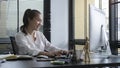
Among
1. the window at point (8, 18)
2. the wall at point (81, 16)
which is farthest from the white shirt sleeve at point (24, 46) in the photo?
→ the wall at point (81, 16)

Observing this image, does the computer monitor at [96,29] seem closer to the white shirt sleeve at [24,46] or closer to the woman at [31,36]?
the woman at [31,36]

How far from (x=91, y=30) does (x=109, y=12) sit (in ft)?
7.46

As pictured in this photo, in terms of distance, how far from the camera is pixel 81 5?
534 centimetres

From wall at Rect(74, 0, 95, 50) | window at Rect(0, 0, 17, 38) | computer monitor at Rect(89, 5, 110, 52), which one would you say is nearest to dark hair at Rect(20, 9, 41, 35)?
computer monitor at Rect(89, 5, 110, 52)

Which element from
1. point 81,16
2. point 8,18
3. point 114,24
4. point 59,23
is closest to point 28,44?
point 114,24

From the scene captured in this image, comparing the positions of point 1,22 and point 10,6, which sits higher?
point 10,6

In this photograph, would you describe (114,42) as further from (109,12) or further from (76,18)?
(76,18)

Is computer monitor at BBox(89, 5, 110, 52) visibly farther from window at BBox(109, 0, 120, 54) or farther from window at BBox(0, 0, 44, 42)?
window at BBox(0, 0, 44, 42)

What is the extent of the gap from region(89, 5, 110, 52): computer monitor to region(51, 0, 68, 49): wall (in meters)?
2.77

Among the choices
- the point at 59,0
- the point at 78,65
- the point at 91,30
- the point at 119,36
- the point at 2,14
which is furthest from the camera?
the point at 59,0

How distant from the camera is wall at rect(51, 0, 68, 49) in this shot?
522 centimetres

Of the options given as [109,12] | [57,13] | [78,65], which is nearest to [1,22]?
[57,13]

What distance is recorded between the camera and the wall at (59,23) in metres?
5.22

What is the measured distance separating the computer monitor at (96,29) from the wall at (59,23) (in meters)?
2.77
